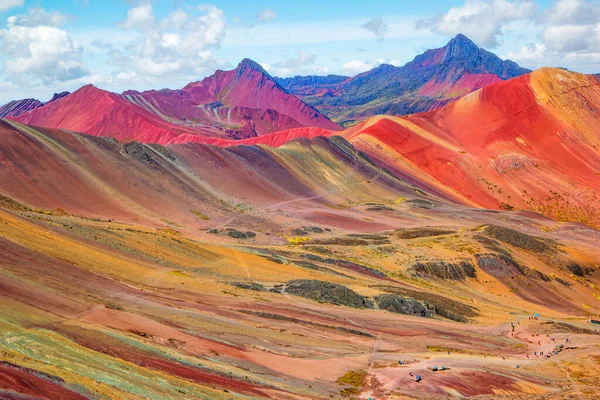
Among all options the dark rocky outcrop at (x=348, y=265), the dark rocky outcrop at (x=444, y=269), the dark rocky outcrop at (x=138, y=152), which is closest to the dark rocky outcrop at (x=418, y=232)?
the dark rocky outcrop at (x=444, y=269)

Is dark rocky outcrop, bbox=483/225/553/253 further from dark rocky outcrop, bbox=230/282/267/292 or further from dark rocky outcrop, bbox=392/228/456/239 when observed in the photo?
dark rocky outcrop, bbox=230/282/267/292

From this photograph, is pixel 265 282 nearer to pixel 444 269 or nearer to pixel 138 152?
pixel 444 269

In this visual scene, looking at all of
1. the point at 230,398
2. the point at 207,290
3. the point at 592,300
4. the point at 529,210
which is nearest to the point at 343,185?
the point at 529,210

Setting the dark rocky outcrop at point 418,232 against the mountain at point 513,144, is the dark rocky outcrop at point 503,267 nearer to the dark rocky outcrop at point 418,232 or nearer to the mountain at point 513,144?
the dark rocky outcrop at point 418,232

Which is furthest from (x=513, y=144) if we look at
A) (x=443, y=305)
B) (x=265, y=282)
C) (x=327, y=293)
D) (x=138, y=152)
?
(x=265, y=282)

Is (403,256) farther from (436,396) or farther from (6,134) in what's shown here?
(6,134)

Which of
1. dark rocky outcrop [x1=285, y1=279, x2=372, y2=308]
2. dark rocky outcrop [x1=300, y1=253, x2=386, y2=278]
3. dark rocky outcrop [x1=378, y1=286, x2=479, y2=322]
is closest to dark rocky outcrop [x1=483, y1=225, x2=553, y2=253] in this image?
dark rocky outcrop [x1=300, y1=253, x2=386, y2=278]

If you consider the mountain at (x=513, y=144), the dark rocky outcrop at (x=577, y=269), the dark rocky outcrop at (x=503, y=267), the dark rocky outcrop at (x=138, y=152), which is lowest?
the dark rocky outcrop at (x=503, y=267)
